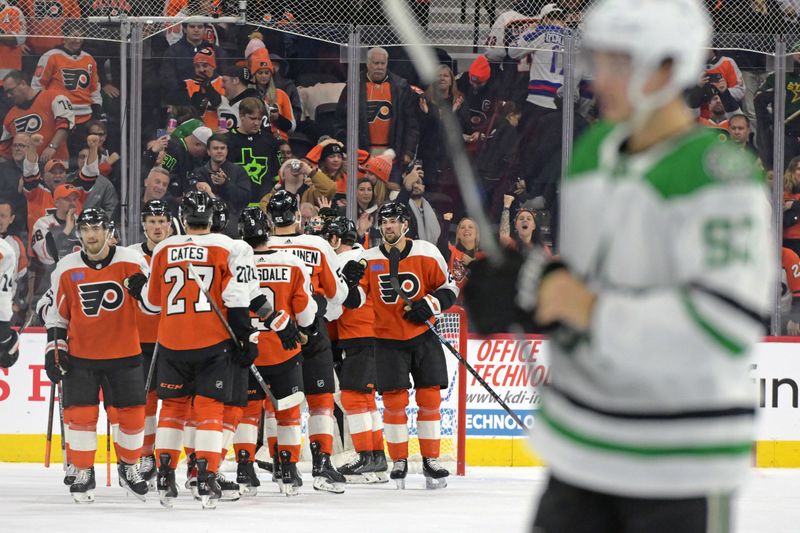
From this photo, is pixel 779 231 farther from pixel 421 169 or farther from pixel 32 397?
pixel 32 397

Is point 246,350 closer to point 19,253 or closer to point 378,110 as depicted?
point 19,253

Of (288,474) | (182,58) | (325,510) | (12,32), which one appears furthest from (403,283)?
(12,32)

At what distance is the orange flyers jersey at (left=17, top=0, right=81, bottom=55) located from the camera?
8672 mm

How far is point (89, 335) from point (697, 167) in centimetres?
516

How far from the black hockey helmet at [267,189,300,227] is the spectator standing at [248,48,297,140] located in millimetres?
2258

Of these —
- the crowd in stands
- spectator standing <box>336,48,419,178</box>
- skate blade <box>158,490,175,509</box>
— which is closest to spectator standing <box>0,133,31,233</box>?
the crowd in stands

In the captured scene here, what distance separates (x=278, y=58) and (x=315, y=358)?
8.47 feet

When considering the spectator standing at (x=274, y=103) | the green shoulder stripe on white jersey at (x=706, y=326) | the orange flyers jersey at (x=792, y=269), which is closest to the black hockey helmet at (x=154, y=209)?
the spectator standing at (x=274, y=103)

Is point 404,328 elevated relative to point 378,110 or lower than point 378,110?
lower

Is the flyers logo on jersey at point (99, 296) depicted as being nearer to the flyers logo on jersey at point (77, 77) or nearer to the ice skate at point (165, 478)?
the ice skate at point (165, 478)

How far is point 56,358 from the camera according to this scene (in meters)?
6.35

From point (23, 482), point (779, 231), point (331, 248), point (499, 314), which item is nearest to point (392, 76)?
point (331, 248)

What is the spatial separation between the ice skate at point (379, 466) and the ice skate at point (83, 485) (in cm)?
185

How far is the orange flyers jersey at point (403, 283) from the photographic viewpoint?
7.42 metres
